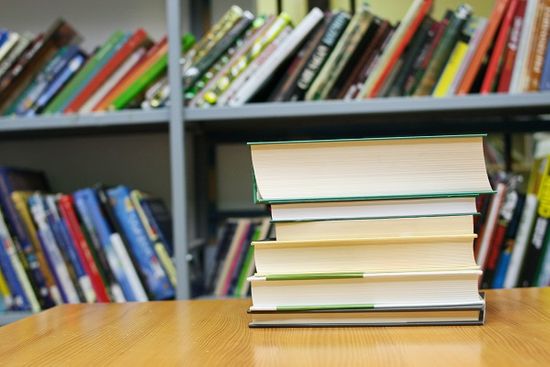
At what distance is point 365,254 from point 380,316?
0.06 m

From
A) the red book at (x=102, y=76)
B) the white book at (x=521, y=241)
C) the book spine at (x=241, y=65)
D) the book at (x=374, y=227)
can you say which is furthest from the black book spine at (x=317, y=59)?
the book at (x=374, y=227)

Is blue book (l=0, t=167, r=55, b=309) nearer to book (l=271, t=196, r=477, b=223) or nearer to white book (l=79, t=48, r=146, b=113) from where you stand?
white book (l=79, t=48, r=146, b=113)

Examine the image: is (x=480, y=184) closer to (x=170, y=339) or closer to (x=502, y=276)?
(x=170, y=339)

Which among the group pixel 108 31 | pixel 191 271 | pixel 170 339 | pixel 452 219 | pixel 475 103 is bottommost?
pixel 191 271

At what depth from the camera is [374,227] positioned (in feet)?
1.73

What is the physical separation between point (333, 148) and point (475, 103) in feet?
2.60

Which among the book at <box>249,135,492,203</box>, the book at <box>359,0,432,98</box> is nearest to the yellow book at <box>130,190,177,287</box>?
the book at <box>359,0,432,98</box>

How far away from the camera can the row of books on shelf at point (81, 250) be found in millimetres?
1301

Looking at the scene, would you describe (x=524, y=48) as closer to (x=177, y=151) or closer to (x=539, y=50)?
(x=539, y=50)

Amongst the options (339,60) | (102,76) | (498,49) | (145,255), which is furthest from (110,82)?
(498,49)

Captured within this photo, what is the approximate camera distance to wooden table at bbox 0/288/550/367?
418 mm

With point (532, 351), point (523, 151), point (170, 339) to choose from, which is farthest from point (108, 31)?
point (532, 351)

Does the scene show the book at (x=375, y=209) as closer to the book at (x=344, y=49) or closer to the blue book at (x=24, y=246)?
the book at (x=344, y=49)

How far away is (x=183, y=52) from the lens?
137cm
